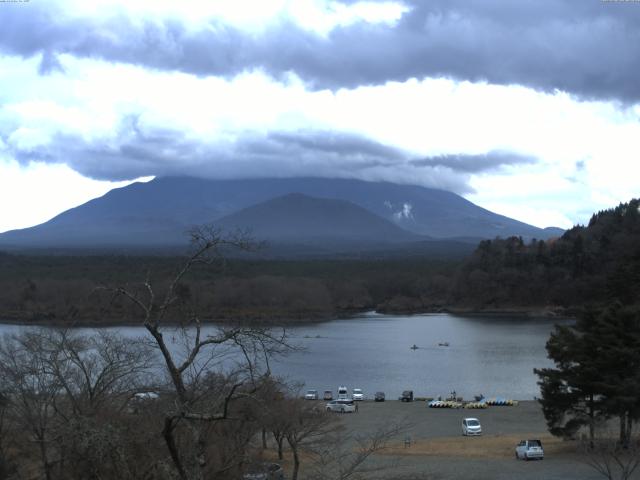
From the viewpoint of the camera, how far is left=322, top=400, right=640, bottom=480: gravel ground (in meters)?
19.1

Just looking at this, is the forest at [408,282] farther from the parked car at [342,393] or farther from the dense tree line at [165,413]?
the dense tree line at [165,413]

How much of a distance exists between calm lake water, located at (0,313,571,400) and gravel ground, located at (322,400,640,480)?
6965mm

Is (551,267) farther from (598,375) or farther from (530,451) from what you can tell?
(530,451)

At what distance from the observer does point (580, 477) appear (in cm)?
1809

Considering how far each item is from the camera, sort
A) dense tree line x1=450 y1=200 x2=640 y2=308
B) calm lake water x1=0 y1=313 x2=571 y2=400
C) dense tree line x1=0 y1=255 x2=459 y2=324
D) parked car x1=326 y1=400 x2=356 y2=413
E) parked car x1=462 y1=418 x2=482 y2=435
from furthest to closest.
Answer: dense tree line x1=450 y1=200 x2=640 y2=308 → dense tree line x1=0 y1=255 x2=459 y2=324 → calm lake water x1=0 y1=313 x2=571 y2=400 → parked car x1=326 y1=400 x2=356 y2=413 → parked car x1=462 y1=418 x2=482 y2=435

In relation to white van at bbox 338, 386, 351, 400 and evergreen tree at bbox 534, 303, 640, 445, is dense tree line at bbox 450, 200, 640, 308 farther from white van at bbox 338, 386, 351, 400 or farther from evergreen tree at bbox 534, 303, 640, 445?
evergreen tree at bbox 534, 303, 640, 445

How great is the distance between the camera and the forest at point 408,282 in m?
85.8

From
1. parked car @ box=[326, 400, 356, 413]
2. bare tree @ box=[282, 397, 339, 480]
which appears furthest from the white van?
bare tree @ box=[282, 397, 339, 480]

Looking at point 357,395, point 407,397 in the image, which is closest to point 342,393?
point 357,395

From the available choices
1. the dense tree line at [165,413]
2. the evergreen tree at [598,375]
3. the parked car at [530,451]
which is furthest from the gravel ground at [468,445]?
the dense tree line at [165,413]

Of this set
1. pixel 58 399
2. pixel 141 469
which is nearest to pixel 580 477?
pixel 58 399

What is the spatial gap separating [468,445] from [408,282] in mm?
88019

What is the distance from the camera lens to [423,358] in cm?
5509

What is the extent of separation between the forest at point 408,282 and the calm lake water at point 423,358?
1189 cm
